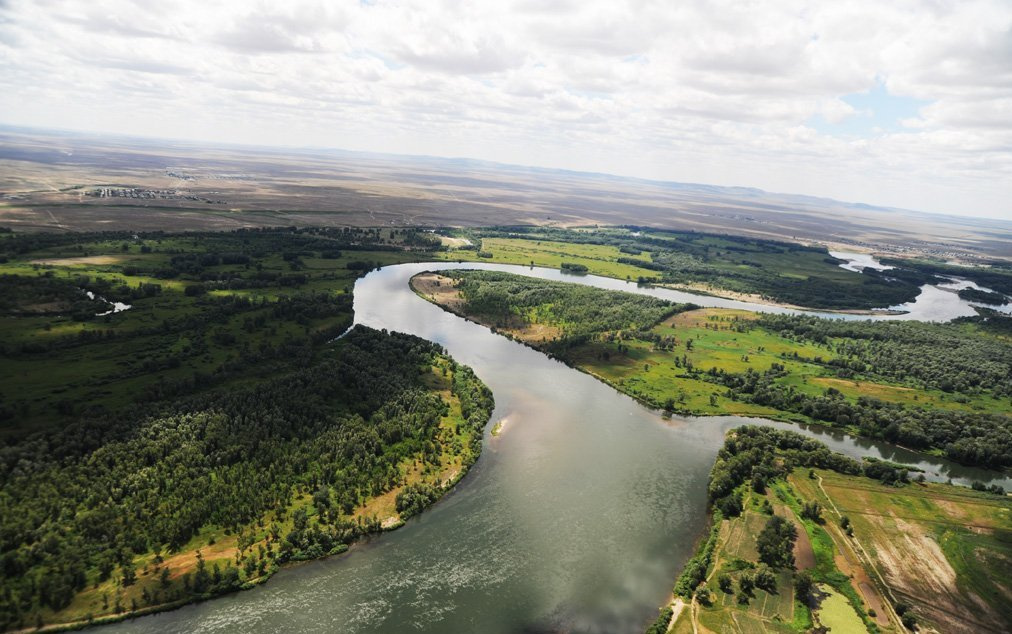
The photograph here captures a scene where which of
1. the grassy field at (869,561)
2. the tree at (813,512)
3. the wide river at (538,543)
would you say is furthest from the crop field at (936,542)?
the wide river at (538,543)

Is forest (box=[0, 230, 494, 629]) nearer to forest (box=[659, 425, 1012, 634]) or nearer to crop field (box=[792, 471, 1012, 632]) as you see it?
forest (box=[659, 425, 1012, 634])

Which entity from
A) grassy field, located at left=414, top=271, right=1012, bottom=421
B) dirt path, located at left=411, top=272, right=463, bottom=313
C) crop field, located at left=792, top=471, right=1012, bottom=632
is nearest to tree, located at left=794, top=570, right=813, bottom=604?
crop field, located at left=792, top=471, right=1012, bottom=632

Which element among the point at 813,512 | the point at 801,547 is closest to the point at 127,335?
the point at 801,547

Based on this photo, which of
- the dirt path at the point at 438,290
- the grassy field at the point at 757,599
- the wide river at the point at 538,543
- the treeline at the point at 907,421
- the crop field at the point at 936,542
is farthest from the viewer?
the dirt path at the point at 438,290

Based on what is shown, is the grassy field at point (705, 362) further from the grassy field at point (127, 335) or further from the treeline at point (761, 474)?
the grassy field at point (127, 335)

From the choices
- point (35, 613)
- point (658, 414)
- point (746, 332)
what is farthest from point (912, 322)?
point (35, 613)

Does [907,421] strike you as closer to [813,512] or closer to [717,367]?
[717,367]
